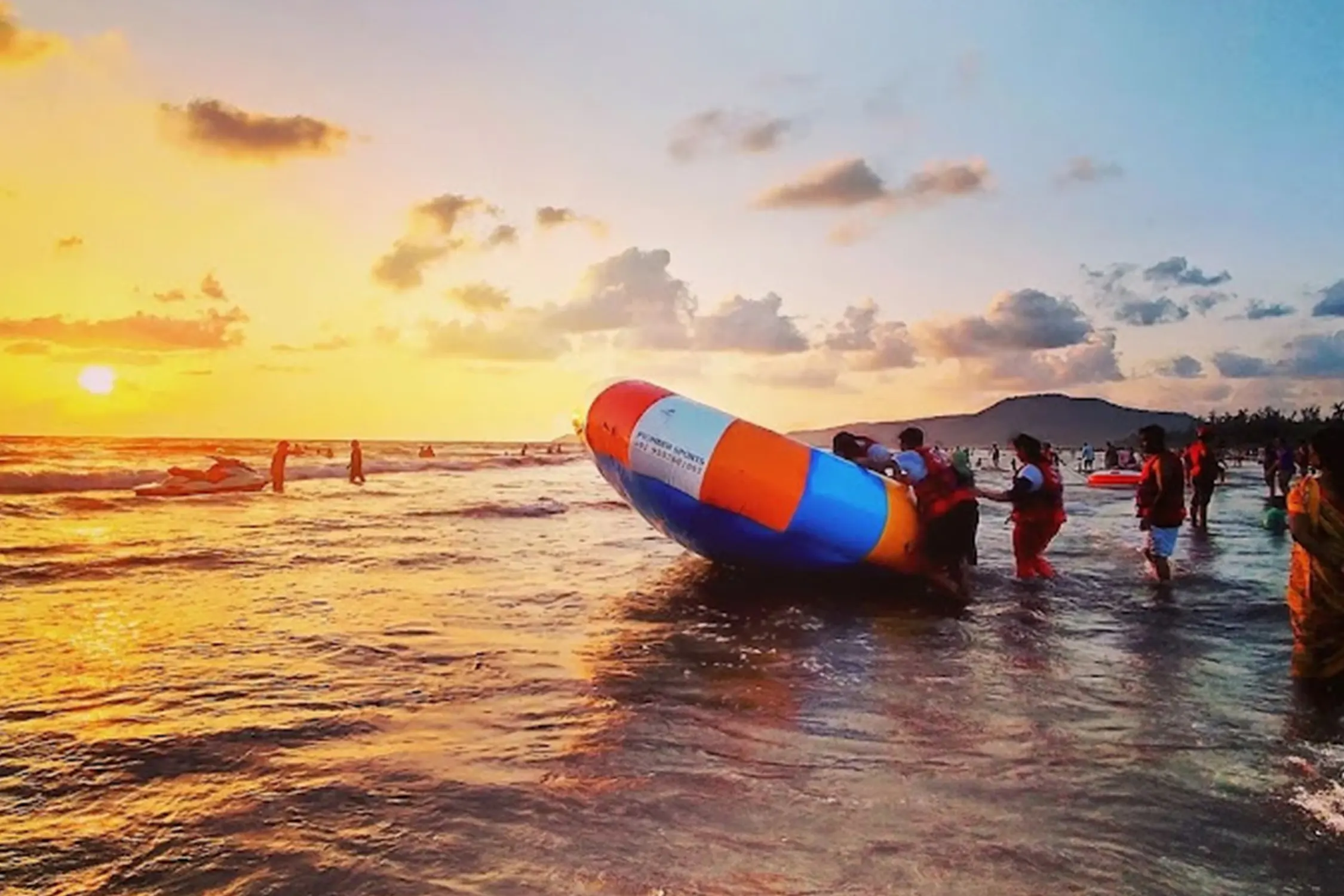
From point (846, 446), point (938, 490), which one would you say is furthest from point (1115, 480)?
point (938, 490)

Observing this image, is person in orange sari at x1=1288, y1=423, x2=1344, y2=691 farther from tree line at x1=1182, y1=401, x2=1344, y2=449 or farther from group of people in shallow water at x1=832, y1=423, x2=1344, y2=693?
tree line at x1=1182, y1=401, x2=1344, y2=449

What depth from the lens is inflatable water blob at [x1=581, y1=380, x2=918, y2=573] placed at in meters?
8.38

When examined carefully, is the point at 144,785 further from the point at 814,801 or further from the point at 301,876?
the point at 814,801

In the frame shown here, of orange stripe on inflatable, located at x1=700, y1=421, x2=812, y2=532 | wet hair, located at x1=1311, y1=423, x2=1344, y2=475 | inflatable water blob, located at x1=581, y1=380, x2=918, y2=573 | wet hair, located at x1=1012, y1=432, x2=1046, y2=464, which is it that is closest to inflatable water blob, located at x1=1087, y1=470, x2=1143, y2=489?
wet hair, located at x1=1012, y1=432, x2=1046, y2=464

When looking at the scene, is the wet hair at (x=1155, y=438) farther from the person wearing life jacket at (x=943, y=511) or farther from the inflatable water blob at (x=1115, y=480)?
the inflatable water blob at (x=1115, y=480)

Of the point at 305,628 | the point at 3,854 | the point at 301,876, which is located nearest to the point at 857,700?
the point at 301,876

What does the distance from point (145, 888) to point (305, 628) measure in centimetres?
436

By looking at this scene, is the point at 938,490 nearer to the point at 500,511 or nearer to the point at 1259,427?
the point at 500,511

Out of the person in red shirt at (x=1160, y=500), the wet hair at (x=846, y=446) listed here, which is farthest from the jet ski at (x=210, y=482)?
the person in red shirt at (x=1160, y=500)

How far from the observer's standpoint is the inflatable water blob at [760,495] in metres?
8.38

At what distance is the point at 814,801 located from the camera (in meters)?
3.54

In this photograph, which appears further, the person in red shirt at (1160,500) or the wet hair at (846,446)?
the wet hair at (846,446)

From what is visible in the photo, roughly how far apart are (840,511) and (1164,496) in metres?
3.41

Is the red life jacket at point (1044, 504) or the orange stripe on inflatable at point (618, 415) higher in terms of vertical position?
the orange stripe on inflatable at point (618, 415)
